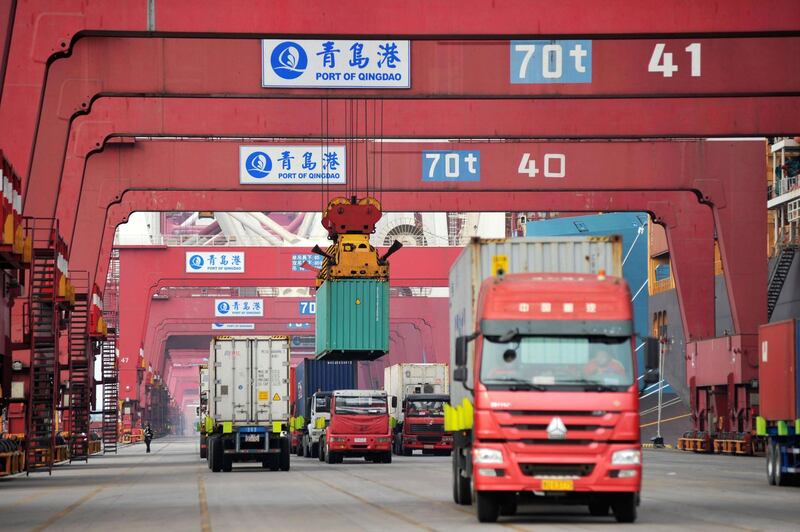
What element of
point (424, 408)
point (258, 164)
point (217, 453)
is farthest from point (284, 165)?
point (424, 408)

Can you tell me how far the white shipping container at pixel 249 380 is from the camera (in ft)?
123

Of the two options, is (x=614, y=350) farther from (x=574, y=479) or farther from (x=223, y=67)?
(x=223, y=67)

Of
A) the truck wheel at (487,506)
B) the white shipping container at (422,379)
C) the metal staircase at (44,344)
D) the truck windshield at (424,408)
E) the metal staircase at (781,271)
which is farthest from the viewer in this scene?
the metal staircase at (781,271)

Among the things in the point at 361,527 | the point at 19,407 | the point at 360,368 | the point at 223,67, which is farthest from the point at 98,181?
the point at 360,368

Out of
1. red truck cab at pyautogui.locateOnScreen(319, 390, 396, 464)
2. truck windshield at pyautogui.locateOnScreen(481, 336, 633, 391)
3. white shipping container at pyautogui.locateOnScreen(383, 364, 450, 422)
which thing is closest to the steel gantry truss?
red truck cab at pyautogui.locateOnScreen(319, 390, 396, 464)

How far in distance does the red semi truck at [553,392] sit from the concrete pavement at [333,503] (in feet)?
1.71

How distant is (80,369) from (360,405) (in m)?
14.3

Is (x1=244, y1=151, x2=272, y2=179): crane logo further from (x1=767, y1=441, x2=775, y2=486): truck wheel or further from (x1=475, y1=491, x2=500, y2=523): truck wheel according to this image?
(x1=475, y1=491, x2=500, y2=523): truck wheel

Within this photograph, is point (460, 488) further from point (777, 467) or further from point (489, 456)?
point (777, 467)

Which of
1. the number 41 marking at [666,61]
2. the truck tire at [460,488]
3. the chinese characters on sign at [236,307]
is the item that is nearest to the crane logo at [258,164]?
the number 41 marking at [666,61]

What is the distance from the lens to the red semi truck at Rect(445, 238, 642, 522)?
1669 cm

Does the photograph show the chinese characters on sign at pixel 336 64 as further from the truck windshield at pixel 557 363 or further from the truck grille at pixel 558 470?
the truck grille at pixel 558 470

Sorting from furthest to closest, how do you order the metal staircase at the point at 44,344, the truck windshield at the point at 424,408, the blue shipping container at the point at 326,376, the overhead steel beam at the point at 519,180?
the blue shipping container at the point at 326,376 < the truck windshield at the point at 424,408 < the overhead steel beam at the point at 519,180 < the metal staircase at the point at 44,344

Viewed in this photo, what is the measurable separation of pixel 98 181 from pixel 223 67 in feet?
57.3
